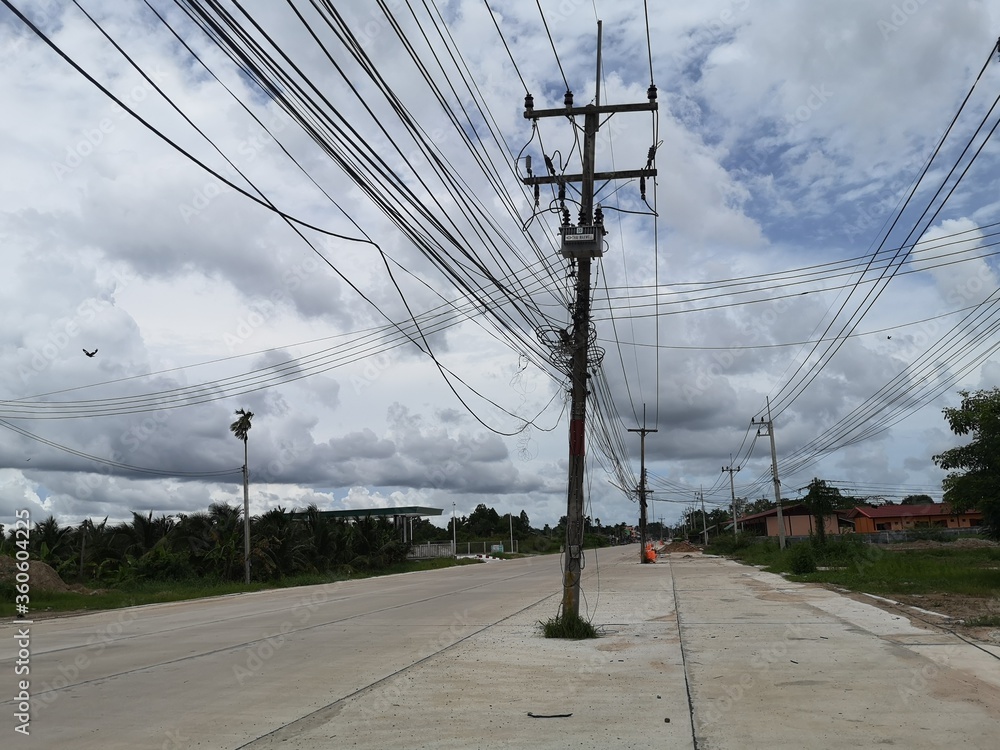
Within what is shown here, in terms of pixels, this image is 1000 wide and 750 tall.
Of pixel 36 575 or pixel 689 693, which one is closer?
pixel 689 693

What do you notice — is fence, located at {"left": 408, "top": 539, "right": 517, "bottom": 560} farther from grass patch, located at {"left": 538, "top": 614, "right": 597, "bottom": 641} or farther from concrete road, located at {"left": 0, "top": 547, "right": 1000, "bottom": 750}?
grass patch, located at {"left": 538, "top": 614, "right": 597, "bottom": 641}

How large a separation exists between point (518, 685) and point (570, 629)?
13.3 feet

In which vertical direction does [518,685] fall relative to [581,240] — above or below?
below

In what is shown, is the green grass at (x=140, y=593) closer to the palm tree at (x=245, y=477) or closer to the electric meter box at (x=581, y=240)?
the palm tree at (x=245, y=477)

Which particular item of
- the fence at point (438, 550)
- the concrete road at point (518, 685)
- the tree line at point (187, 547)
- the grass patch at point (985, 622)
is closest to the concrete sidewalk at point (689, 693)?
the concrete road at point (518, 685)

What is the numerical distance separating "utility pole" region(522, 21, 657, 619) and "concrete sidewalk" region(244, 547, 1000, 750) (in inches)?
64.7

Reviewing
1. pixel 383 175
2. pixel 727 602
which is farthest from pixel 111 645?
pixel 727 602

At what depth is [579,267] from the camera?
1457cm

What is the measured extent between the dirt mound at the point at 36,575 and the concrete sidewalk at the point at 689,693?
24.3 metres

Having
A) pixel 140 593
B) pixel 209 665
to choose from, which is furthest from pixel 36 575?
pixel 209 665

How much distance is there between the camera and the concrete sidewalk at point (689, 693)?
698cm

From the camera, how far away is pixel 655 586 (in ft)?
86.1

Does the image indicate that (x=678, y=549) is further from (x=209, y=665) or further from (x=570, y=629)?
(x=209, y=665)

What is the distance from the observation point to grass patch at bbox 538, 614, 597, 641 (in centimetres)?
1330
